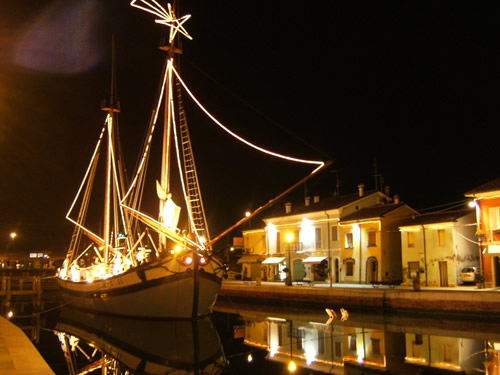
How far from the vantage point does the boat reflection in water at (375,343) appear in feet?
57.8

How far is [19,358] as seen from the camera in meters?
13.4

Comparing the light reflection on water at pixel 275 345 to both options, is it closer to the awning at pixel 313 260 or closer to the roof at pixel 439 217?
the roof at pixel 439 217

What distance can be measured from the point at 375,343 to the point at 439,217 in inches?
946

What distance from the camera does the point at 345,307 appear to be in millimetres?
35469

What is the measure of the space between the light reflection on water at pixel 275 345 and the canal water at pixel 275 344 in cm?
3

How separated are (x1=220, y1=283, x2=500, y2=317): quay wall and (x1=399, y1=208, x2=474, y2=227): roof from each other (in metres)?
9.19

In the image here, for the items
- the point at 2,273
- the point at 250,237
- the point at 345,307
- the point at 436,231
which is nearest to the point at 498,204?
the point at 436,231

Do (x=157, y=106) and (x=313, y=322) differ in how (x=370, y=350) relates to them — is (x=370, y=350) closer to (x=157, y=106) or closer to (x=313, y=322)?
(x=313, y=322)

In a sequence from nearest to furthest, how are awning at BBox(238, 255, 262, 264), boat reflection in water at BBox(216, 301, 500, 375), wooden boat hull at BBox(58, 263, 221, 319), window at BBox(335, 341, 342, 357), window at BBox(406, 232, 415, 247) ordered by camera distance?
1. boat reflection in water at BBox(216, 301, 500, 375)
2. window at BBox(335, 341, 342, 357)
3. wooden boat hull at BBox(58, 263, 221, 319)
4. window at BBox(406, 232, 415, 247)
5. awning at BBox(238, 255, 262, 264)

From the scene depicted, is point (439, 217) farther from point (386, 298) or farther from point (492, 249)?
point (386, 298)

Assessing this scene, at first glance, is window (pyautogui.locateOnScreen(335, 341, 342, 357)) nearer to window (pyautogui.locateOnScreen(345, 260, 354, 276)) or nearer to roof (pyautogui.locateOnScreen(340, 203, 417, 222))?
roof (pyautogui.locateOnScreen(340, 203, 417, 222))

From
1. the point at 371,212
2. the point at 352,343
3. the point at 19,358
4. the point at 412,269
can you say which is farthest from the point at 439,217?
the point at 19,358

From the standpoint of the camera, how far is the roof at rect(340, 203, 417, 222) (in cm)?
4751

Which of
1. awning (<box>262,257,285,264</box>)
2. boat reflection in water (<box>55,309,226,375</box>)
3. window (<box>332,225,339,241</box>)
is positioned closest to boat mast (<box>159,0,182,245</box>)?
boat reflection in water (<box>55,309,226,375</box>)
